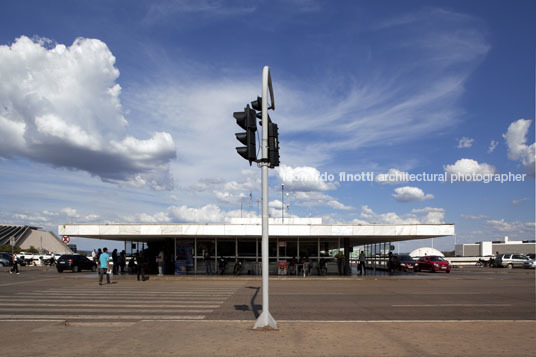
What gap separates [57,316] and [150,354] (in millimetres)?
5820

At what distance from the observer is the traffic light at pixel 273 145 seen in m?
10.2

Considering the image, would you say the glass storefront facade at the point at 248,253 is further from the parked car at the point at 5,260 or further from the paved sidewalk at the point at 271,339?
the parked car at the point at 5,260

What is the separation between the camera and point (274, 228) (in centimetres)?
2855

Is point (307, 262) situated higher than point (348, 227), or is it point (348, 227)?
point (348, 227)

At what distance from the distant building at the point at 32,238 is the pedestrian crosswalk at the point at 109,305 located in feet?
309

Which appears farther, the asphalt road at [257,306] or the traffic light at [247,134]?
the asphalt road at [257,306]

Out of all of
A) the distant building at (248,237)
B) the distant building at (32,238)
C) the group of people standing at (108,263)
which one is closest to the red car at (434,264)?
the distant building at (248,237)

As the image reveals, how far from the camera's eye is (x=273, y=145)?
10352mm

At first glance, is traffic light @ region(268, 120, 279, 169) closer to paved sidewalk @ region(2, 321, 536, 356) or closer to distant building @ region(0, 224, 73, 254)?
paved sidewalk @ region(2, 321, 536, 356)

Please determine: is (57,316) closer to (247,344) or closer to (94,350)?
(94,350)

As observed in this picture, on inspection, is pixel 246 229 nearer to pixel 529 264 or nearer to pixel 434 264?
pixel 434 264

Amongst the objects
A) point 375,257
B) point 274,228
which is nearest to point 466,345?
point 274,228

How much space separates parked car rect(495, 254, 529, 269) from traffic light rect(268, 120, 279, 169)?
48667 mm

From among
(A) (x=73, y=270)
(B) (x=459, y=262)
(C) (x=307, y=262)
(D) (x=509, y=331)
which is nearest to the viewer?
(D) (x=509, y=331)
